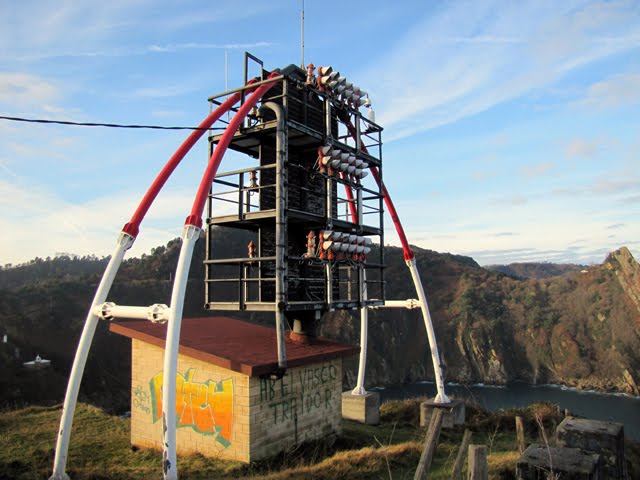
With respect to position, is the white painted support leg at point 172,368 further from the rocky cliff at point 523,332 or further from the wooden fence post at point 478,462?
the rocky cliff at point 523,332

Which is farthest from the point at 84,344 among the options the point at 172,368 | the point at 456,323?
the point at 456,323

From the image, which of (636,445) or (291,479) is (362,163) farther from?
(636,445)

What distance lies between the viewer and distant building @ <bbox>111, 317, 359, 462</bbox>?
14227 mm

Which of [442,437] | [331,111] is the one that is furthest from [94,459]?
[331,111]

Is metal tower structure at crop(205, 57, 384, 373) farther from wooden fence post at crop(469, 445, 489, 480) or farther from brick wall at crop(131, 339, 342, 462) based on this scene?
wooden fence post at crop(469, 445, 489, 480)

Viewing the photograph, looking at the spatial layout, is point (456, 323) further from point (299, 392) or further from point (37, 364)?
point (299, 392)

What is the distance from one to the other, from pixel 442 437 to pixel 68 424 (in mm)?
13882

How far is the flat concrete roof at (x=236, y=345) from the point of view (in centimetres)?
1413

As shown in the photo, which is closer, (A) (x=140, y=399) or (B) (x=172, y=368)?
Answer: (B) (x=172, y=368)

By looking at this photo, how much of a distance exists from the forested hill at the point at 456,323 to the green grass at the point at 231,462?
55559mm

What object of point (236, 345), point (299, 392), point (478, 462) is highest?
point (236, 345)

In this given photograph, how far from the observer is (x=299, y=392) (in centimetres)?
1627

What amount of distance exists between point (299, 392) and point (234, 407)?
2.66 metres

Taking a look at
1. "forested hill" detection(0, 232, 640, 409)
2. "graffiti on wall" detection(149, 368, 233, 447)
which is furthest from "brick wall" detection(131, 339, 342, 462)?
"forested hill" detection(0, 232, 640, 409)
